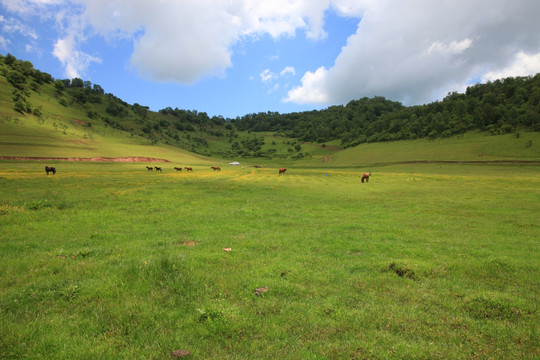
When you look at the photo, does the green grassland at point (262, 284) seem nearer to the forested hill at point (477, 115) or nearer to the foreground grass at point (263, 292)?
the foreground grass at point (263, 292)

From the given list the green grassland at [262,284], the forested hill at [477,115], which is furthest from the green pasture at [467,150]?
the green grassland at [262,284]

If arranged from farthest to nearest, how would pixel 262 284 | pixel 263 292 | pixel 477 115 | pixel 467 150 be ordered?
pixel 477 115, pixel 467 150, pixel 262 284, pixel 263 292

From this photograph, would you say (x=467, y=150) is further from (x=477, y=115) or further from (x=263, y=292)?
(x=263, y=292)

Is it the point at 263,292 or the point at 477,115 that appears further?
the point at 477,115

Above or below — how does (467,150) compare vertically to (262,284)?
above

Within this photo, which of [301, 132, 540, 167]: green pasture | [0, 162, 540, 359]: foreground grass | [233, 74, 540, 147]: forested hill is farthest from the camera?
[233, 74, 540, 147]: forested hill

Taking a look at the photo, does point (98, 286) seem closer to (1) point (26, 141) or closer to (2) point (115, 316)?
(2) point (115, 316)

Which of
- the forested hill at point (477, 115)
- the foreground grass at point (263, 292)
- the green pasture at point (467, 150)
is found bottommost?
the foreground grass at point (263, 292)

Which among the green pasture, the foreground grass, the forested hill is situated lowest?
the foreground grass

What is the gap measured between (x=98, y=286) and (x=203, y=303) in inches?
107

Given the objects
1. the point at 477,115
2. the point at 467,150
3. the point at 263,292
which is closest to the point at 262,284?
the point at 263,292

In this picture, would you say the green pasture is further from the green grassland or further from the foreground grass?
the foreground grass

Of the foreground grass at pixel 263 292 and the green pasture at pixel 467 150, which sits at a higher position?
the green pasture at pixel 467 150

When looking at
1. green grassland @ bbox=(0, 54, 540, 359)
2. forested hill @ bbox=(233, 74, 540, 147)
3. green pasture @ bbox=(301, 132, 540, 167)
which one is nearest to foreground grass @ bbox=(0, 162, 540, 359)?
green grassland @ bbox=(0, 54, 540, 359)
